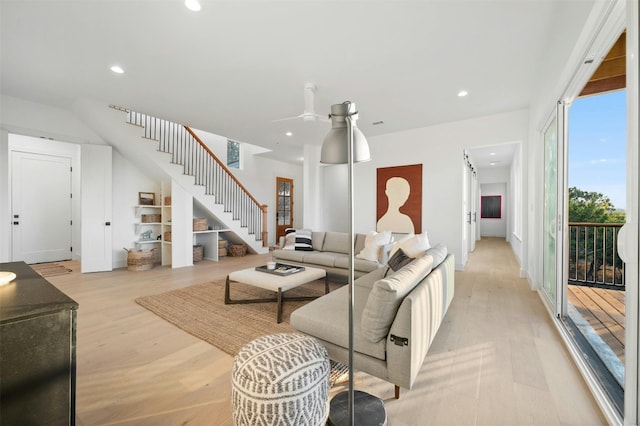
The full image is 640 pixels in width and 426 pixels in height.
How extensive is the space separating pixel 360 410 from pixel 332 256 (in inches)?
110

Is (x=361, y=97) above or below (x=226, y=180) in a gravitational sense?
above

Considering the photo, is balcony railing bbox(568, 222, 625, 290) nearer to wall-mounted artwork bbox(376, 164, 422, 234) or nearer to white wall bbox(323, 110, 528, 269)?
white wall bbox(323, 110, 528, 269)

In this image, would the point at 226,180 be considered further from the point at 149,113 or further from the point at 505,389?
the point at 505,389

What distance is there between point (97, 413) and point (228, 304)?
1.70 metres

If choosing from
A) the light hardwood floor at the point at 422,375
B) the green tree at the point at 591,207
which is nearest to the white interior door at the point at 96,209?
the light hardwood floor at the point at 422,375

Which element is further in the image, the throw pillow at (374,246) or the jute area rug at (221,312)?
the throw pillow at (374,246)

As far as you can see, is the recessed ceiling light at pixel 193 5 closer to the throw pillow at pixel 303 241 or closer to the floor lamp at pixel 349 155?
the floor lamp at pixel 349 155

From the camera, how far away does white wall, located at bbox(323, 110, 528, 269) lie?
470 centimetres

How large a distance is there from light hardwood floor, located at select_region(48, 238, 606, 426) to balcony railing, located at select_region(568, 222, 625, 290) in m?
1.39

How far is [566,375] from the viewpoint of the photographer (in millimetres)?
1871

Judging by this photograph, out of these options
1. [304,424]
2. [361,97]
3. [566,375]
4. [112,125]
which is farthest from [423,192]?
[112,125]

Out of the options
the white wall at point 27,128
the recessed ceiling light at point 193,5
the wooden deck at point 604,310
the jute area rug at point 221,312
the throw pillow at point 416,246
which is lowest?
the jute area rug at point 221,312

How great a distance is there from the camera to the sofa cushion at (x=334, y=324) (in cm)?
167

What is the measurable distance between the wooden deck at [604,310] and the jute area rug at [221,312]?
2.70 metres
